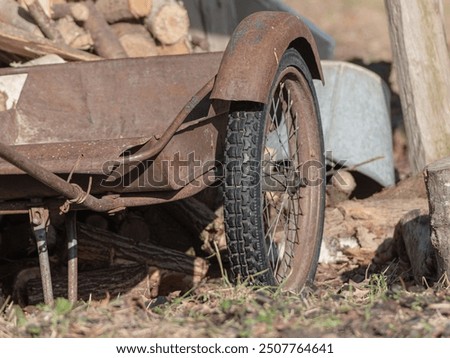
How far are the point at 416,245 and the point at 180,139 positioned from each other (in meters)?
1.53

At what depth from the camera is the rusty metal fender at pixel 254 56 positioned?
3.86m

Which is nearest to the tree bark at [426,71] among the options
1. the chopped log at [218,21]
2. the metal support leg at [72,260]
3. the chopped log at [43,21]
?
the chopped log at [218,21]

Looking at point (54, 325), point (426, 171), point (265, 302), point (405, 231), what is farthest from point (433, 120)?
point (54, 325)

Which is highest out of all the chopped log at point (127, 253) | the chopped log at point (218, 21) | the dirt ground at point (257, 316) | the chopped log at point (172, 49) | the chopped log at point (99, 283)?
Result: the chopped log at point (218, 21)

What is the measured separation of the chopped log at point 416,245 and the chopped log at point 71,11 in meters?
2.33

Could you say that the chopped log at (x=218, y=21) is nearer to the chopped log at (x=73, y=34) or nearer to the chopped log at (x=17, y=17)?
the chopped log at (x=73, y=34)

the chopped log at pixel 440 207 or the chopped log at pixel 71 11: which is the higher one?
the chopped log at pixel 71 11

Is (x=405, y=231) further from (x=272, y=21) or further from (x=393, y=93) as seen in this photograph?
(x=393, y=93)

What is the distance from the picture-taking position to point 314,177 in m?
4.80

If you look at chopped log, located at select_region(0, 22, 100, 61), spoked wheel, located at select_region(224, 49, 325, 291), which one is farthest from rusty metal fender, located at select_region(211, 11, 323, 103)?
chopped log, located at select_region(0, 22, 100, 61)

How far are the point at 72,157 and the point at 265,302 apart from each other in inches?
34.5

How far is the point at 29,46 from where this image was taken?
5574mm

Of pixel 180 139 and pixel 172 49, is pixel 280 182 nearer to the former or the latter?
pixel 180 139

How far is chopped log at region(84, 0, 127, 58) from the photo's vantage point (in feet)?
19.8
